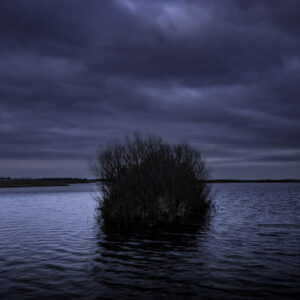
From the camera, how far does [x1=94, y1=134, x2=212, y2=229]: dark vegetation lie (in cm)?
2466

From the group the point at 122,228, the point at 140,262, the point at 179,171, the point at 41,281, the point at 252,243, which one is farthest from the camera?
the point at 179,171

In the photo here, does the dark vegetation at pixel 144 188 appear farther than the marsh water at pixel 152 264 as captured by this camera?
Yes

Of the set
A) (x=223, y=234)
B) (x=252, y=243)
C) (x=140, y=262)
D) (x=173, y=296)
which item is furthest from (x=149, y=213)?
(x=173, y=296)

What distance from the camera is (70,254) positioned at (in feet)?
51.4

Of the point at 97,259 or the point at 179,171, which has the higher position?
the point at 179,171

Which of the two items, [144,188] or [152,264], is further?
[144,188]

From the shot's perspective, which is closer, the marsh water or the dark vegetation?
the marsh water

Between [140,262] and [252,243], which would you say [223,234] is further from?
[140,262]

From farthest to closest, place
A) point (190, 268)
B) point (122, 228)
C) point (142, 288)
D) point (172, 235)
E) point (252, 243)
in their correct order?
point (122, 228)
point (172, 235)
point (252, 243)
point (190, 268)
point (142, 288)

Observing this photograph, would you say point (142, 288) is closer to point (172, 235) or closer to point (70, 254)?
point (70, 254)

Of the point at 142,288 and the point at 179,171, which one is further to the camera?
the point at 179,171

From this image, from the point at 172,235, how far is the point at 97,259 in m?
7.13

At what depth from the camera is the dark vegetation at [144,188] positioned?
2466 centimetres

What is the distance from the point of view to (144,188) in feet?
82.1
